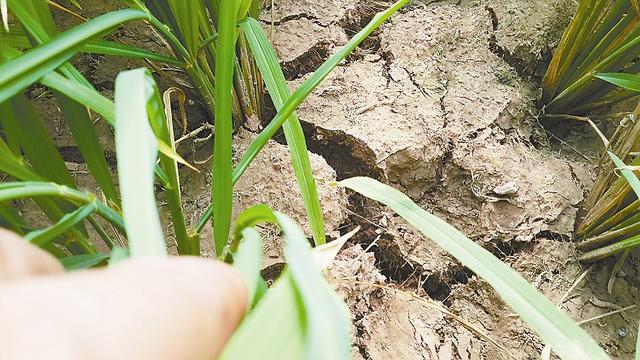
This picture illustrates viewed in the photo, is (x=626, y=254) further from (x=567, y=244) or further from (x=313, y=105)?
(x=313, y=105)

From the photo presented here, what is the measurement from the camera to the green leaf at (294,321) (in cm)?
30

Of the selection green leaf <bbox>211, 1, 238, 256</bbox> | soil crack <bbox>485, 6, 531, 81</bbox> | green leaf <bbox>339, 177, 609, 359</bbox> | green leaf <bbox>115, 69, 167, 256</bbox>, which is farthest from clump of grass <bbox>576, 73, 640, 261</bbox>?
green leaf <bbox>115, 69, 167, 256</bbox>

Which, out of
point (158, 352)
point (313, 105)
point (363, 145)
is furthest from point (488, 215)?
point (158, 352)

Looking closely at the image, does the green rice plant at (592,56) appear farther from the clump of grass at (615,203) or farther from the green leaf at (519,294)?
the green leaf at (519,294)

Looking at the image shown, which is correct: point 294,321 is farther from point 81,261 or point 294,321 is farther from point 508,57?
point 508,57

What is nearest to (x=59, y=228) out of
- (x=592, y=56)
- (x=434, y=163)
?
(x=434, y=163)

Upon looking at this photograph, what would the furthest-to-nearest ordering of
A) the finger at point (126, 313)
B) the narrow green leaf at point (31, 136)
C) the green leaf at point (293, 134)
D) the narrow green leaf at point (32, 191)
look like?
the green leaf at point (293, 134) → the narrow green leaf at point (31, 136) → the narrow green leaf at point (32, 191) → the finger at point (126, 313)

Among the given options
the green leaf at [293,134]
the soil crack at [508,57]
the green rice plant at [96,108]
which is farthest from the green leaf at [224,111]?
the soil crack at [508,57]

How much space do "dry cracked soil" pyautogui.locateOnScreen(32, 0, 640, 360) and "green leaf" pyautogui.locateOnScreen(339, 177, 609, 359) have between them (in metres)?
0.30

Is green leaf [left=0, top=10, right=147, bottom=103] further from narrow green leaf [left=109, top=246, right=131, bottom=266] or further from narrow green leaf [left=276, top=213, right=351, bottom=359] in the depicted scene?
narrow green leaf [left=276, top=213, right=351, bottom=359]

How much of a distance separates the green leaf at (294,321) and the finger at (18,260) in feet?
0.41

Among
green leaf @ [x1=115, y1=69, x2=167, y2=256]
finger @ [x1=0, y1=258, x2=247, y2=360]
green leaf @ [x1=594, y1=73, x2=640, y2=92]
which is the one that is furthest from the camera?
green leaf @ [x1=594, y1=73, x2=640, y2=92]

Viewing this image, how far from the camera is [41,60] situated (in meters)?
0.53

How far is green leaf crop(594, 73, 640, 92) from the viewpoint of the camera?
0.86 meters
